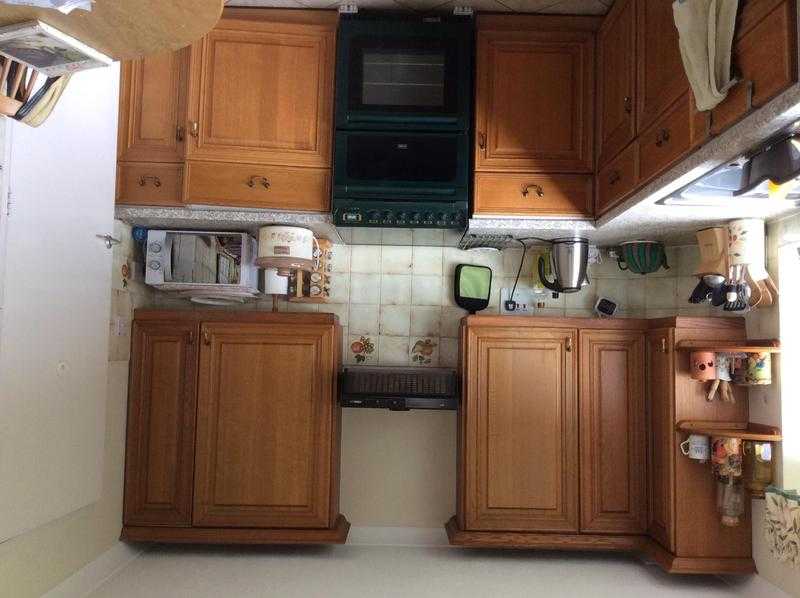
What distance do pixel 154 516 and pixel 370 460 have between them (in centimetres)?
89

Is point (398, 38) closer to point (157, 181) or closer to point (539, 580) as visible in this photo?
point (157, 181)

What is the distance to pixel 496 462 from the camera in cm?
233

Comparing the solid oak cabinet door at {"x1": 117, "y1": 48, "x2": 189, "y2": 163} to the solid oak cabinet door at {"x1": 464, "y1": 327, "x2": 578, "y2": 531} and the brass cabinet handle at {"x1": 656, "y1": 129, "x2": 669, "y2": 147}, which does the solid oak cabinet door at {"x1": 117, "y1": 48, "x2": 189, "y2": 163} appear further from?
the brass cabinet handle at {"x1": 656, "y1": 129, "x2": 669, "y2": 147}

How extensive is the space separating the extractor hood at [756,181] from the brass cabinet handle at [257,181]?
1373 mm

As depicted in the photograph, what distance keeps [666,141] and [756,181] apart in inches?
12.0

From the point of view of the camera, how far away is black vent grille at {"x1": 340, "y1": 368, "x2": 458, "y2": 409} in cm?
230

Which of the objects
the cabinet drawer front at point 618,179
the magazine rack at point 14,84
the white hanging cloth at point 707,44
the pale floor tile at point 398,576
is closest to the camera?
the magazine rack at point 14,84

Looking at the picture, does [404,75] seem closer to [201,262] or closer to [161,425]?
[201,262]

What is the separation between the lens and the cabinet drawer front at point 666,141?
1.57 meters

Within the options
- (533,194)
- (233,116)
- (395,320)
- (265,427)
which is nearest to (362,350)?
(395,320)

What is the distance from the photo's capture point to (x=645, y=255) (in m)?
2.59

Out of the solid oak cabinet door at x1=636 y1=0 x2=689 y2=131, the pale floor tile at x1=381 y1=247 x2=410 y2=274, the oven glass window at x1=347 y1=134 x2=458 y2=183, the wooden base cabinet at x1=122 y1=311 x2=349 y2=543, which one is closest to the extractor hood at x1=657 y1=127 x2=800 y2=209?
the solid oak cabinet door at x1=636 y1=0 x2=689 y2=131

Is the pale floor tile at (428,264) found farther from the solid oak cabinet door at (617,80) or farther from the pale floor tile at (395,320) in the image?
the solid oak cabinet door at (617,80)

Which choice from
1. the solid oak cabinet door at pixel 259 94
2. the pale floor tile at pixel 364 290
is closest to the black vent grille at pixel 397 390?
the pale floor tile at pixel 364 290
